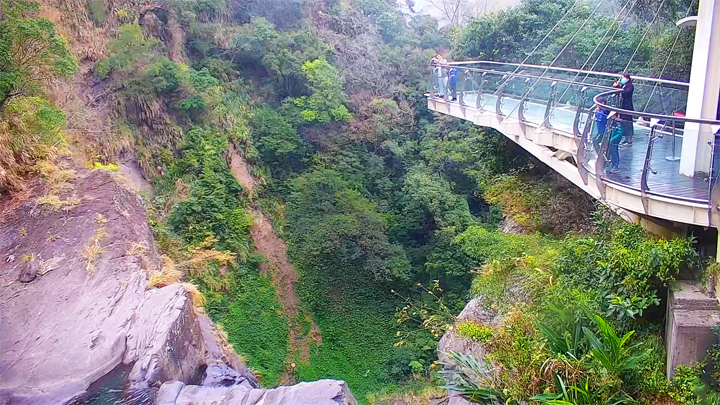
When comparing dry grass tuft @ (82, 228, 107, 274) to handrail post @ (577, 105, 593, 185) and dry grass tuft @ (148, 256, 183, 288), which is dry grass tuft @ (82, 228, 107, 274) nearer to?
dry grass tuft @ (148, 256, 183, 288)

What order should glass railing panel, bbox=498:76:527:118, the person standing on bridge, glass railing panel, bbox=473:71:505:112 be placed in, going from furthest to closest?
the person standing on bridge → glass railing panel, bbox=473:71:505:112 → glass railing panel, bbox=498:76:527:118

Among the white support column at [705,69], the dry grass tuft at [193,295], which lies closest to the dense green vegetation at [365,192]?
the white support column at [705,69]

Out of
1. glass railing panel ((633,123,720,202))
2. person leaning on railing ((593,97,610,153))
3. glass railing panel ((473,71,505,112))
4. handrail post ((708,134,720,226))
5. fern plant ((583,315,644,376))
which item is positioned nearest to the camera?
fern plant ((583,315,644,376))

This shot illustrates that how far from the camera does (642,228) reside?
19.7 ft

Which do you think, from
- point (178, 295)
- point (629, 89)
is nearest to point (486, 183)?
point (629, 89)

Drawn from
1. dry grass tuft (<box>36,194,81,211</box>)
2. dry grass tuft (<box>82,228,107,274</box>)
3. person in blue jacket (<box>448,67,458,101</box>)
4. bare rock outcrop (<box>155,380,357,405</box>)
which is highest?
person in blue jacket (<box>448,67,458,101</box>)

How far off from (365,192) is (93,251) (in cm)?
1093

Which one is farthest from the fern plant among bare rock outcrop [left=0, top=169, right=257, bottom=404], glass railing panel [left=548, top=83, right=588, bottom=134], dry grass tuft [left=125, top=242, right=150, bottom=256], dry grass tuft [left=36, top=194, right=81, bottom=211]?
dry grass tuft [left=36, top=194, right=81, bottom=211]

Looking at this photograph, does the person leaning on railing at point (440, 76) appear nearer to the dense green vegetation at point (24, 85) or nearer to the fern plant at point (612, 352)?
the dense green vegetation at point (24, 85)

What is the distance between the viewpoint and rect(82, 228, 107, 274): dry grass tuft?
685 cm

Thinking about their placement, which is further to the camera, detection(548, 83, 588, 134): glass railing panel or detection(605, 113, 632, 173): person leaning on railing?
detection(548, 83, 588, 134): glass railing panel

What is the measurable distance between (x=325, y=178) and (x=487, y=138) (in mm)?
5176

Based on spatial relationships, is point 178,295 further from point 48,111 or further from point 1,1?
point 1,1

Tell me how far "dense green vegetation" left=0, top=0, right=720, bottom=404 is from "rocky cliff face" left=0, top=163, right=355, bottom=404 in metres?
0.99
